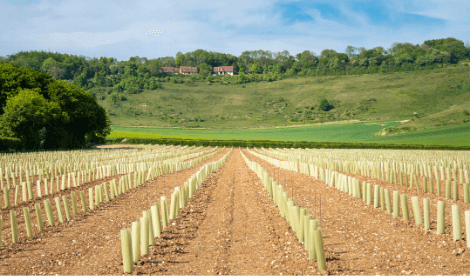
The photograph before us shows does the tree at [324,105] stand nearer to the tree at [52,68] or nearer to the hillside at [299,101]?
the hillside at [299,101]

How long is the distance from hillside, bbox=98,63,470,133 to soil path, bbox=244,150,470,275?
10574 cm

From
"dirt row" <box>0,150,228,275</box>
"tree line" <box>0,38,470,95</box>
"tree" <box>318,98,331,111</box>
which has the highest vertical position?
"tree line" <box>0,38,470,95</box>

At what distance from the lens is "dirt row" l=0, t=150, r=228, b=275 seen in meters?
6.03

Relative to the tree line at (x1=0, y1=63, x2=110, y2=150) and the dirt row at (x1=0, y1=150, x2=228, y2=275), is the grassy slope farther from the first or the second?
the dirt row at (x1=0, y1=150, x2=228, y2=275)

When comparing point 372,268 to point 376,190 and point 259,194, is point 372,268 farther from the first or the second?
point 259,194

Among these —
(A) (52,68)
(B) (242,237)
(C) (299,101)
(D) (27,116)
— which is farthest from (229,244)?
(A) (52,68)

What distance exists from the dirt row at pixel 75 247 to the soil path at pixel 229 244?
0.85 m

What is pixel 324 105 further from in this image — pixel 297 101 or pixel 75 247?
pixel 75 247

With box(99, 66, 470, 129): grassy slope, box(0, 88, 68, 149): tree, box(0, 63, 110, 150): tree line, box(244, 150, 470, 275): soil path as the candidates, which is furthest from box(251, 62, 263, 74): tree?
box(244, 150, 470, 275): soil path

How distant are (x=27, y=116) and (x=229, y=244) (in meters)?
37.5

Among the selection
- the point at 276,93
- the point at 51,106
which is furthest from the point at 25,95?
the point at 276,93

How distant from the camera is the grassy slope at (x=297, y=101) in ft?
384

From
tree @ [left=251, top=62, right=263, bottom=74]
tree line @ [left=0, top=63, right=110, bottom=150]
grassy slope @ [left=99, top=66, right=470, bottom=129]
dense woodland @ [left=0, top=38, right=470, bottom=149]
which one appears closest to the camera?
tree line @ [left=0, top=63, right=110, bottom=150]

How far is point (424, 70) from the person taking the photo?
476ft
